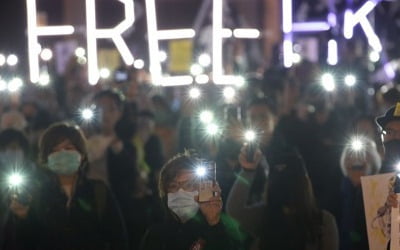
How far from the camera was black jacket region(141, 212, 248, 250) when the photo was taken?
545 cm

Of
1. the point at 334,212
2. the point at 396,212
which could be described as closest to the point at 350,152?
the point at 334,212

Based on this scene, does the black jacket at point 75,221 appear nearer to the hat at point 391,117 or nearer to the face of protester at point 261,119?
the hat at point 391,117

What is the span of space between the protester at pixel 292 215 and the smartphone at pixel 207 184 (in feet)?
1.83

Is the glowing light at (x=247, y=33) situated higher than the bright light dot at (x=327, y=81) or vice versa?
the glowing light at (x=247, y=33)

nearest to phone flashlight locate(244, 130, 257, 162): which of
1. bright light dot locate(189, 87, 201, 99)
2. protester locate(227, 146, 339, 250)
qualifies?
protester locate(227, 146, 339, 250)

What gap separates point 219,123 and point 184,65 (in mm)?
7165

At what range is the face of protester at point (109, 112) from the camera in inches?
341

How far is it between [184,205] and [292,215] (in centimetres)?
70

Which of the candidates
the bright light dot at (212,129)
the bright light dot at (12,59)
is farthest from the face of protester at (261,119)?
the bright light dot at (12,59)

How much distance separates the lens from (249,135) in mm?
7160

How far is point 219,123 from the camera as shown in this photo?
8.02 metres

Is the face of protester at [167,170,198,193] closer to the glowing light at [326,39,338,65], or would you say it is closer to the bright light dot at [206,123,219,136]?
the bright light dot at [206,123,219,136]

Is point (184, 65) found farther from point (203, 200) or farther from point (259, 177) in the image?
point (203, 200)

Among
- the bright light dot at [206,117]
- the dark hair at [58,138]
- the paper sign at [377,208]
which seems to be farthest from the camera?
the bright light dot at [206,117]
